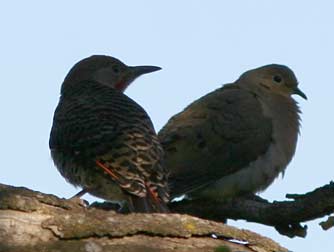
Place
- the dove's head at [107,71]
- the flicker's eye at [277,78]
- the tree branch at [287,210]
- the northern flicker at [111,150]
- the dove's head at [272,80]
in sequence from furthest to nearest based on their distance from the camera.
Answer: the flicker's eye at [277,78], the dove's head at [272,80], the dove's head at [107,71], the northern flicker at [111,150], the tree branch at [287,210]

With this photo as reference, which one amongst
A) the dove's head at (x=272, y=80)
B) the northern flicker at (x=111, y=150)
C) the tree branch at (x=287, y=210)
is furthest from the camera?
the dove's head at (x=272, y=80)

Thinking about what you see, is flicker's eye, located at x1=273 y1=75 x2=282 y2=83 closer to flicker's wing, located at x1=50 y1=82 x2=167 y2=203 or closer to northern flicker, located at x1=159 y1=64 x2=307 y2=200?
northern flicker, located at x1=159 y1=64 x2=307 y2=200

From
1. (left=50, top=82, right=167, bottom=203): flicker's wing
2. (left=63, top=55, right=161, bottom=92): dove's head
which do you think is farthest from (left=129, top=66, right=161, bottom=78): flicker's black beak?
(left=50, top=82, right=167, bottom=203): flicker's wing

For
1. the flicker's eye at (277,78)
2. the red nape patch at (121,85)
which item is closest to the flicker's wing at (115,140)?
the red nape patch at (121,85)

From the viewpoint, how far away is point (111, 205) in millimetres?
7676

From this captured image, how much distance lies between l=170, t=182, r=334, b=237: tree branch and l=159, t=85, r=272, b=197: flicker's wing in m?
1.37

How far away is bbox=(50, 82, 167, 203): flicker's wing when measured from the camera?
6812 mm

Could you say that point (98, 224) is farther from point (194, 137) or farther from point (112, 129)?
point (194, 137)

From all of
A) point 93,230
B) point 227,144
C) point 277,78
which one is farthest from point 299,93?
point 93,230

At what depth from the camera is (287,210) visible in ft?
20.0

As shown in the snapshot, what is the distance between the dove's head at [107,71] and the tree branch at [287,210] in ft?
8.05

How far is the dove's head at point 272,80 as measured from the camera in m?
10.6

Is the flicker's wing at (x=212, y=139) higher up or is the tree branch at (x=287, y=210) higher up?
the flicker's wing at (x=212, y=139)

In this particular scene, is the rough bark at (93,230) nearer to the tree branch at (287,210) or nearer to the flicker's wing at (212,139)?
the tree branch at (287,210)
